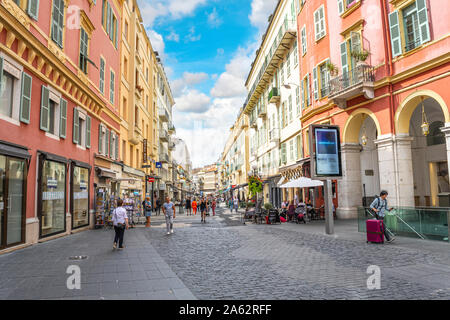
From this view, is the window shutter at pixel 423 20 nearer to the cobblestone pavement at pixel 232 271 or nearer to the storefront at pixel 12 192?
the cobblestone pavement at pixel 232 271

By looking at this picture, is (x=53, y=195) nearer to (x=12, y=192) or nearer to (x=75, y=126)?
(x=12, y=192)

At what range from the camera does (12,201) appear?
11055 millimetres

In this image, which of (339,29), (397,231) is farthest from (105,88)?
(397,231)

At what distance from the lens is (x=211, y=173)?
184 metres

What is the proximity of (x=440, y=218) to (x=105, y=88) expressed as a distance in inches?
791

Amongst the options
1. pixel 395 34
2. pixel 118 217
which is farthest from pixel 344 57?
pixel 118 217

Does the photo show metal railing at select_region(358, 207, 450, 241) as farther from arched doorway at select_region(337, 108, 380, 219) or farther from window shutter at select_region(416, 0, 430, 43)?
window shutter at select_region(416, 0, 430, 43)

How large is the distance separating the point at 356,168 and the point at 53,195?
1634 centimetres

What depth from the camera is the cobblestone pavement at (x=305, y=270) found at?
19.2ft

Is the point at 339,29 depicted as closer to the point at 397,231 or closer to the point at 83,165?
the point at 397,231

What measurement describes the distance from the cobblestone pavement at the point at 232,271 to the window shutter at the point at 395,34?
9630mm

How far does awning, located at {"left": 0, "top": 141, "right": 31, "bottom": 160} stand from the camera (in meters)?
10.4

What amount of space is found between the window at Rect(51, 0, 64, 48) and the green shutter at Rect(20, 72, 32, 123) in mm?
3140

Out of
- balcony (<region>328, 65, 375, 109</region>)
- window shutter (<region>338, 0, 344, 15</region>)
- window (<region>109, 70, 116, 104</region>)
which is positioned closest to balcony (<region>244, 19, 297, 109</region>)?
window shutter (<region>338, 0, 344, 15</region>)
